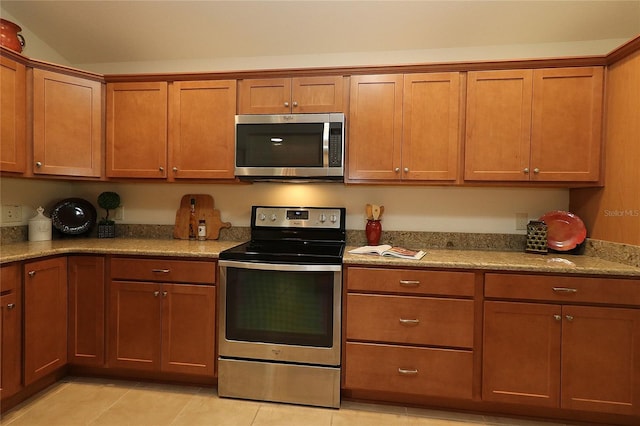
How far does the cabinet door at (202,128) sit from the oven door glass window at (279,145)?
0.12 m

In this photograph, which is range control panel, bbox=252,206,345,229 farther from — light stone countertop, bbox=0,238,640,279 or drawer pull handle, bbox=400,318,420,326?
drawer pull handle, bbox=400,318,420,326

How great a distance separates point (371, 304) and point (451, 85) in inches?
56.5

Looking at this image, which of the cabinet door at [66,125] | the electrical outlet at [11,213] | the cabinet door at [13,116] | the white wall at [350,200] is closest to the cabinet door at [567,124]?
the white wall at [350,200]

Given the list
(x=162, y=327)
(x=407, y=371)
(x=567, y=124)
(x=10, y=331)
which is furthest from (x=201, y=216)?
(x=567, y=124)

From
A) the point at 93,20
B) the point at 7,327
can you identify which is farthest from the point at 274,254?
the point at 93,20

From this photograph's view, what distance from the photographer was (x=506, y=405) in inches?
72.8

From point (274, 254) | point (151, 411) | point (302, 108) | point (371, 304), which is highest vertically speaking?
point (302, 108)

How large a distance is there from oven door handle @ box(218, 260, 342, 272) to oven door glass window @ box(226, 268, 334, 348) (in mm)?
26

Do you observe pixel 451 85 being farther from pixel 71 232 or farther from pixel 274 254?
pixel 71 232

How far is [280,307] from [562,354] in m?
1.52

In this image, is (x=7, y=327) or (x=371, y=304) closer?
(x=7, y=327)

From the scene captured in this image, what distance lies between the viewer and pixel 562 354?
1730mm

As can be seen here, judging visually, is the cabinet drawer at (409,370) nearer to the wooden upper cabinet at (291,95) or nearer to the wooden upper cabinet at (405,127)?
the wooden upper cabinet at (405,127)

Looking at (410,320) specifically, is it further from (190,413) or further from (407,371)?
(190,413)
